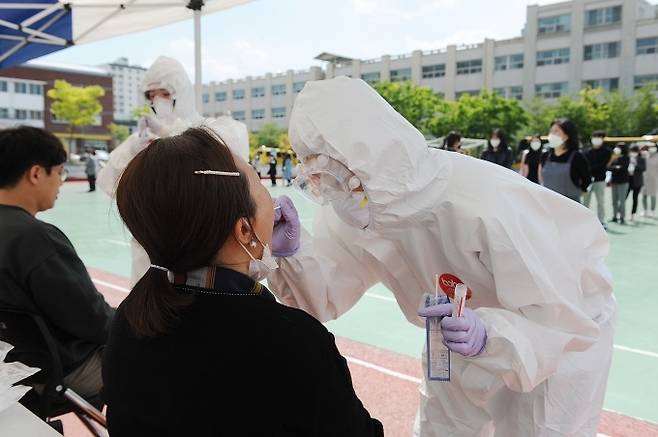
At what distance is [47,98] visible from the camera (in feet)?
166

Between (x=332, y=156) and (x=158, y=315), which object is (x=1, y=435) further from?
(x=332, y=156)

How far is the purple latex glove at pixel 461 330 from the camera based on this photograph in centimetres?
126

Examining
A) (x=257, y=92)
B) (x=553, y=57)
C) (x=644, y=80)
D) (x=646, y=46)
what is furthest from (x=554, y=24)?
(x=257, y=92)

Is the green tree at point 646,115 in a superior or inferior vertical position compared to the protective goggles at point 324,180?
superior

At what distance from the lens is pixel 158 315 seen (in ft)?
3.17

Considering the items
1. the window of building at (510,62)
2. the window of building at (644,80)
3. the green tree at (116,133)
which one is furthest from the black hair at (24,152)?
the green tree at (116,133)

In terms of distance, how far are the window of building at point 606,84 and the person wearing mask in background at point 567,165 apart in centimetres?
3554

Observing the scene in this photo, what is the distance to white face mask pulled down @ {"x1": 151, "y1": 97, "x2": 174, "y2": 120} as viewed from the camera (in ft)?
11.7

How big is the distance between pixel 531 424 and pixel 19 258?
5.39 ft

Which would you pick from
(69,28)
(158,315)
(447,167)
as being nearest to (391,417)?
(447,167)

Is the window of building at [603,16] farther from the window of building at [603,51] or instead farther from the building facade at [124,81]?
the building facade at [124,81]

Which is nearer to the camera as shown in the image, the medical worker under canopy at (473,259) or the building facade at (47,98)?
the medical worker under canopy at (473,259)

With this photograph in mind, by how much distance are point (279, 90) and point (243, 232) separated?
56.5m

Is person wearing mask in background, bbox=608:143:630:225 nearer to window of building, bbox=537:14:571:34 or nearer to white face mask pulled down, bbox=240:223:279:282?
white face mask pulled down, bbox=240:223:279:282
